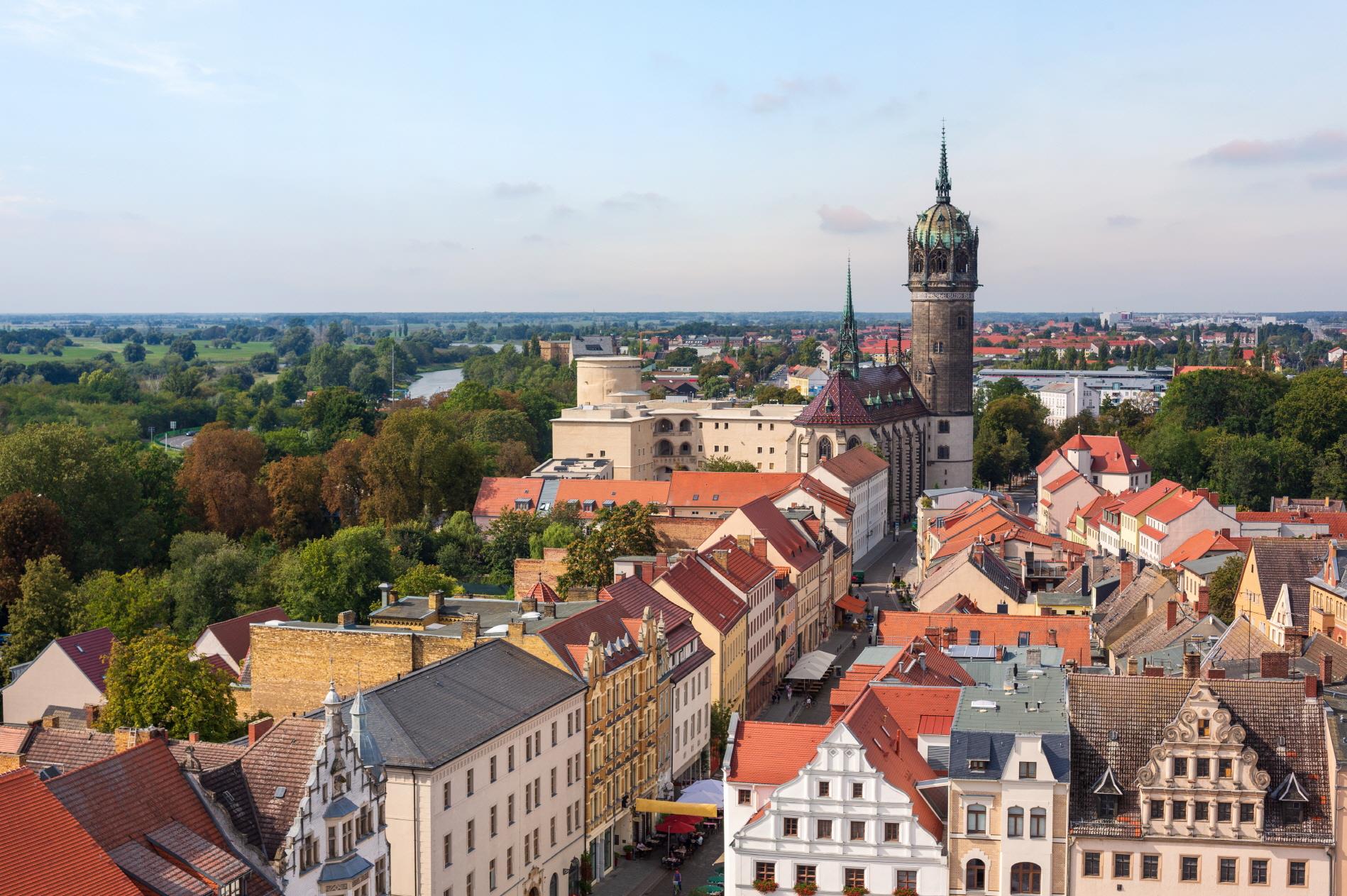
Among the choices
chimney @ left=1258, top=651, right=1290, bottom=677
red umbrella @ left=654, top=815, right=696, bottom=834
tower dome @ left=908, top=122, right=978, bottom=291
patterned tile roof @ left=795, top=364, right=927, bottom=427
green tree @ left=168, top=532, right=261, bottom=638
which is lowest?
red umbrella @ left=654, top=815, right=696, bottom=834

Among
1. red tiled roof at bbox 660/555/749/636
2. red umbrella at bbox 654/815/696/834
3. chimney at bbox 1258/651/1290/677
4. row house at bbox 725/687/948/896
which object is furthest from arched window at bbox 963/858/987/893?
red tiled roof at bbox 660/555/749/636

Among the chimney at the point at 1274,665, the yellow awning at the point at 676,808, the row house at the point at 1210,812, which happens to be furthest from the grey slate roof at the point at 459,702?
the chimney at the point at 1274,665

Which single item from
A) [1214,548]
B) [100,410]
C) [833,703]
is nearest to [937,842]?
[833,703]

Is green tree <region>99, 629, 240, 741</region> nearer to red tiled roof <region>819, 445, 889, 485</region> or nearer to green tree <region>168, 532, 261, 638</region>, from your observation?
green tree <region>168, 532, 261, 638</region>

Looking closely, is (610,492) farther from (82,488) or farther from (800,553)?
(82,488)

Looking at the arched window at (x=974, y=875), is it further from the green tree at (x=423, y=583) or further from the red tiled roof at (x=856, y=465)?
the red tiled roof at (x=856, y=465)

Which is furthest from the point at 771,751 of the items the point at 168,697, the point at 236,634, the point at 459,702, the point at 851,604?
the point at 851,604

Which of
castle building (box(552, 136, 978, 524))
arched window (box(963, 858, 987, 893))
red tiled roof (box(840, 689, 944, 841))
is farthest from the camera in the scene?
castle building (box(552, 136, 978, 524))

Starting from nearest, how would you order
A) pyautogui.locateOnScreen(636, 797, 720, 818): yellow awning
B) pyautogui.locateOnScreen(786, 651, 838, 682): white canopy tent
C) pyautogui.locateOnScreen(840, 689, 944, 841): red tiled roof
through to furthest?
1. pyautogui.locateOnScreen(840, 689, 944, 841): red tiled roof
2. pyautogui.locateOnScreen(636, 797, 720, 818): yellow awning
3. pyautogui.locateOnScreen(786, 651, 838, 682): white canopy tent
